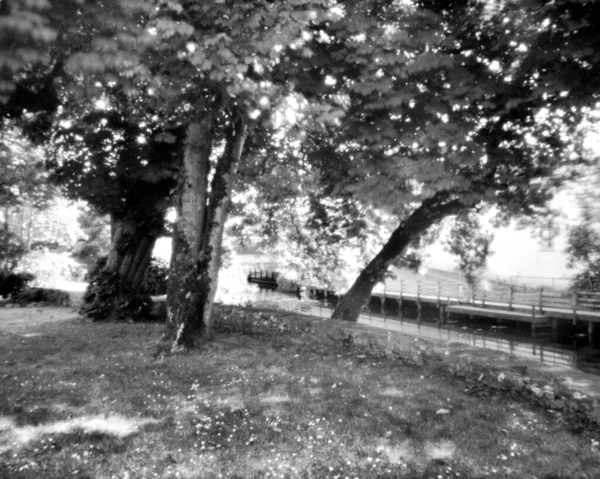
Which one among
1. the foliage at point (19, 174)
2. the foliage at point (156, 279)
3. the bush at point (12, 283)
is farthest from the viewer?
the bush at point (12, 283)

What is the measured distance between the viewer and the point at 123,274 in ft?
39.4

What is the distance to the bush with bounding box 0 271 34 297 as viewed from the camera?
17.3 meters

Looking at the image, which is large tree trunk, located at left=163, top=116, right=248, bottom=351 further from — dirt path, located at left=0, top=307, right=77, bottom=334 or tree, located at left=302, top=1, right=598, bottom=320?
dirt path, located at left=0, top=307, right=77, bottom=334

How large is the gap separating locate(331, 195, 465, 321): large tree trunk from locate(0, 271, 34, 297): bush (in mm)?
14142

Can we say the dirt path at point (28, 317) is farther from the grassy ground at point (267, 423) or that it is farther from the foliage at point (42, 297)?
the grassy ground at point (267, 423)


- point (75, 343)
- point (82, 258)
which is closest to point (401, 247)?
point (75, 343)

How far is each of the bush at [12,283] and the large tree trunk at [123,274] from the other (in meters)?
7.93

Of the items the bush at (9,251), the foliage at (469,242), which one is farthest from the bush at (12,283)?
the foliage at (469,242)

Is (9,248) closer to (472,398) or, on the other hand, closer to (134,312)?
(134,312)

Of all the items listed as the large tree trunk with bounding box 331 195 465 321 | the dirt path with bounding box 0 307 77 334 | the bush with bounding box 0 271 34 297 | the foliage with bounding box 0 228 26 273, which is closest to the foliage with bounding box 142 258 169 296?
the dirt path with bounding box 0 307 77 334

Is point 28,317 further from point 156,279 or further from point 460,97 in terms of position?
point 460,97

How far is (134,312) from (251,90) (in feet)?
29.3

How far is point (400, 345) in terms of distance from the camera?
715 cm

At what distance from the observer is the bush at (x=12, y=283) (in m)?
17.3
